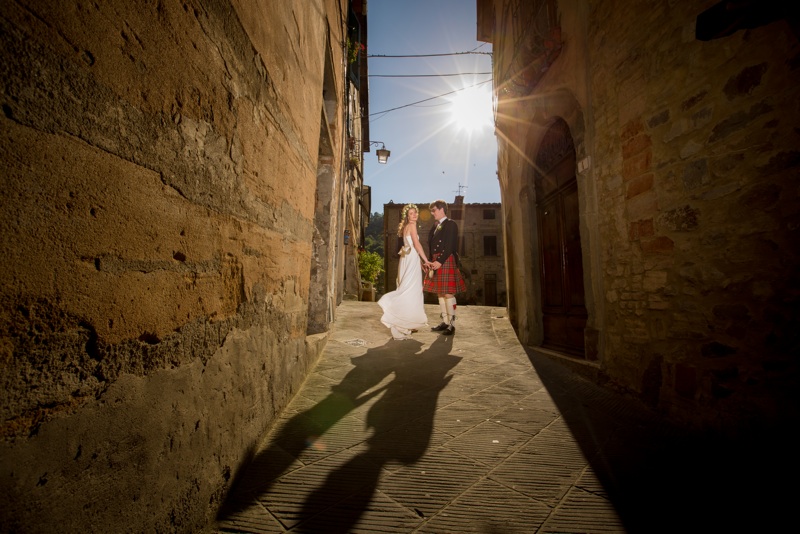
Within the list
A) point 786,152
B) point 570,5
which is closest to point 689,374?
point 786,152

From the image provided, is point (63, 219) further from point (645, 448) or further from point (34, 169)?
point (645, 448)

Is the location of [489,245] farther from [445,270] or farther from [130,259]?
[130,259]

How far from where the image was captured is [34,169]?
0.72m

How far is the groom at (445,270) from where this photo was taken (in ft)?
16.7

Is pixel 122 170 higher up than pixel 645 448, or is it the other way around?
pixel 122 170

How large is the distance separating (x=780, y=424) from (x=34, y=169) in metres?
3.35

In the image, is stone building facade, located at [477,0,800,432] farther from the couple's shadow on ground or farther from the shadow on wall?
the couple's shadow on ground

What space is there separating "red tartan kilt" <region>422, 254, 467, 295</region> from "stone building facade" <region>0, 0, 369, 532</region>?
3.44 metres

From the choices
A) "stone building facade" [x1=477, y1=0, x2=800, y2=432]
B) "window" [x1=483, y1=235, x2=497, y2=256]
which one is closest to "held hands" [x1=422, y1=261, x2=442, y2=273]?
"stone building facade" [x1=477, y1=0, x2=800, y2=432]

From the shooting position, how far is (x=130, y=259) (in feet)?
3.24

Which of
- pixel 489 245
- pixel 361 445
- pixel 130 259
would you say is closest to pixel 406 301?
pixel 361 445

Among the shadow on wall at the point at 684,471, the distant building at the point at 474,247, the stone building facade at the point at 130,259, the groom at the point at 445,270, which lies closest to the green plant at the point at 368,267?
the distant building at the point at 474,247

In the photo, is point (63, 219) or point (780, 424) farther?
point (780, 424)

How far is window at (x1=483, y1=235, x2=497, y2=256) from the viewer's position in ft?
76.6
